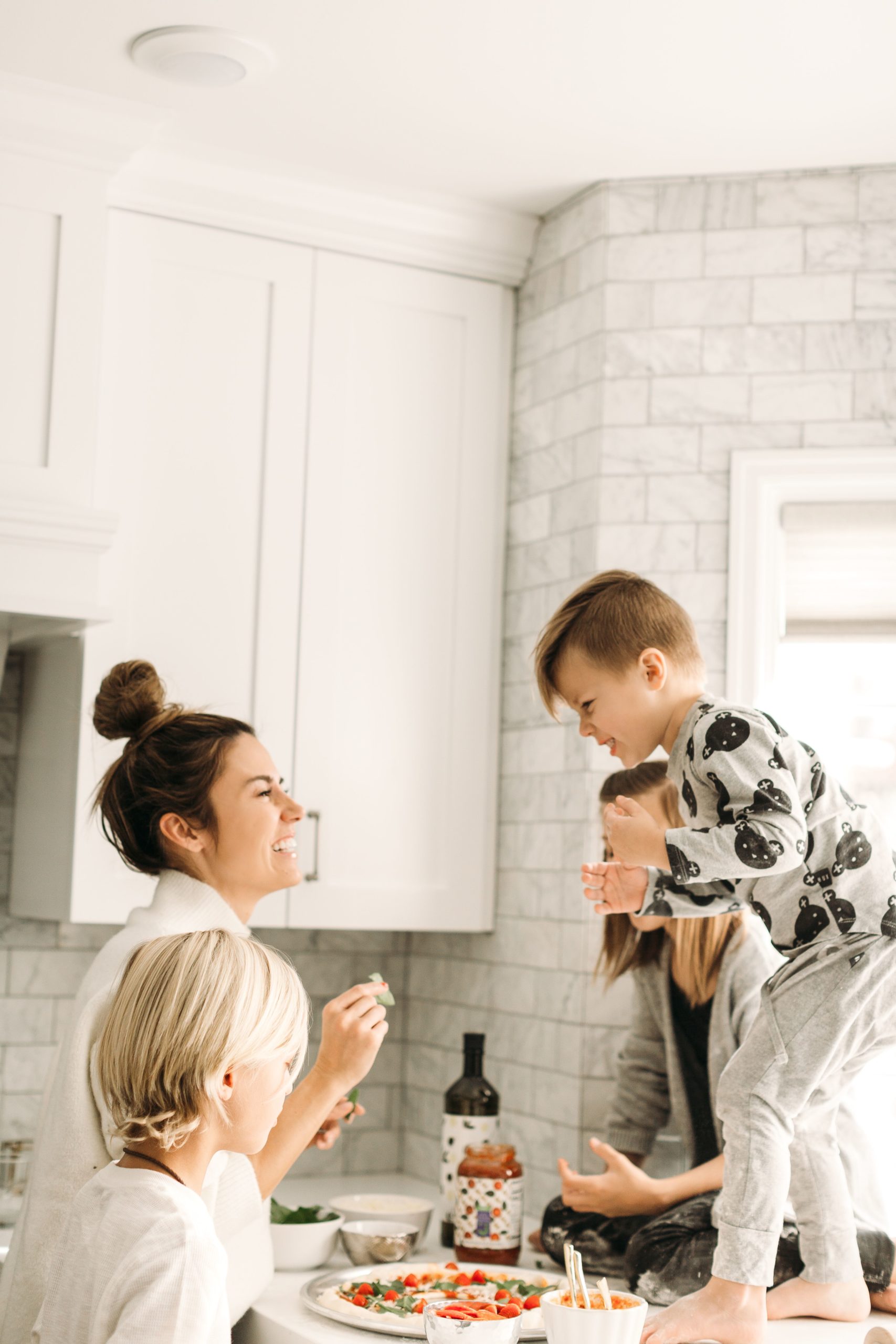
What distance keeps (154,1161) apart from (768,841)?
0.77 metres

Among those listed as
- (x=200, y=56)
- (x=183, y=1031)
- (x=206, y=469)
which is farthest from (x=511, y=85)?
(x=183, y=1031)

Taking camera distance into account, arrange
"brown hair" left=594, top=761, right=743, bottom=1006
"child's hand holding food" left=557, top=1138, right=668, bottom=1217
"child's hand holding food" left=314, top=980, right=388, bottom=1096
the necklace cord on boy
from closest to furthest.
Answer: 1. the necklace cord on boy
2. "child's hand holding food" left=314, top=980, right=388, bottom=1096
3. "child's hand holding food" left=557, top=1138, right=668, bottom=1217
4. "brown hair" left=594, top=761, right=743, bottom=1006

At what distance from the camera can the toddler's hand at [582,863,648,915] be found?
5.82ft

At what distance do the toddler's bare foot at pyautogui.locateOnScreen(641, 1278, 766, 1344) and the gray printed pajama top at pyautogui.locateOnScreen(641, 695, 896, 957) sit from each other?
1.38 feet

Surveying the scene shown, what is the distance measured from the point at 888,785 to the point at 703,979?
57cm

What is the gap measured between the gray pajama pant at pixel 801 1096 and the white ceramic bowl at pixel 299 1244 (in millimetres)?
692

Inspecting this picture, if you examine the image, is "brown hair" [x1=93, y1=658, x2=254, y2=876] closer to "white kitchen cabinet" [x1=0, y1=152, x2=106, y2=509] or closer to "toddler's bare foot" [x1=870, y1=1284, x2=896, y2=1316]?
"white kitchen cabinet" [x1=0, y1=152, x2=106, y2=509]

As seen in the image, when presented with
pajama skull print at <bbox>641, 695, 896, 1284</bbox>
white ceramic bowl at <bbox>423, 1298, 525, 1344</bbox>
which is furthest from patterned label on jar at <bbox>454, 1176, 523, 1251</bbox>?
white ceramic bowl at <bbox>423, 1298, 525, 1344</bbox>

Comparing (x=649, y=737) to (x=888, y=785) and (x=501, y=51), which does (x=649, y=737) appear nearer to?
(x=888, y=785)

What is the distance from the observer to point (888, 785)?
2.47 meters

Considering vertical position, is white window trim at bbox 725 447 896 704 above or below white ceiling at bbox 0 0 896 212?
below

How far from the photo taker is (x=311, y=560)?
8.64 feet

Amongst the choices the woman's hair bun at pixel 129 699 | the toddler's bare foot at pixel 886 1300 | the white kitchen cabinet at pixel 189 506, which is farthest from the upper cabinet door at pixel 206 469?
the toddler's bare foot at pixel 886 1300

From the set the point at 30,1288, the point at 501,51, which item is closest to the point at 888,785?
the point at 501,51
